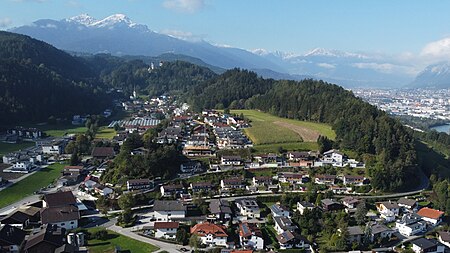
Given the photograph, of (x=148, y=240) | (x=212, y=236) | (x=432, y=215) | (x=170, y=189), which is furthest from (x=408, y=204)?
(x=148, y=240)

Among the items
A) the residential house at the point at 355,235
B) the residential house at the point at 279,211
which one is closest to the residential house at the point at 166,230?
the residential house at the point at 279,211

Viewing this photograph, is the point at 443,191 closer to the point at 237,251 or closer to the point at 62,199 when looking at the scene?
the point at 237,251

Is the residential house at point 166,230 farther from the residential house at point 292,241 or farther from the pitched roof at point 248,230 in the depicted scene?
the residential house at point 292,241

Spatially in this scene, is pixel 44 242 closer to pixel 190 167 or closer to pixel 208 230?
pixel 208 230

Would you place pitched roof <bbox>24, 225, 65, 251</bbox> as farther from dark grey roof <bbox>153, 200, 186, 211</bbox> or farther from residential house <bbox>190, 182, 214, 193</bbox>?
residential house <bbox>190, 182, 214, 193</bbox>

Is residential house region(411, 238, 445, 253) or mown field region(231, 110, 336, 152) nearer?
residential house region(411, 238, 445, 253)

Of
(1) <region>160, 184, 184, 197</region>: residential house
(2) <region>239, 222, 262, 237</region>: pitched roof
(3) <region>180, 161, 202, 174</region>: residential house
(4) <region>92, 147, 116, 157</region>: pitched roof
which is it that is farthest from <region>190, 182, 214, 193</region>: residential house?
(4) <region>92, 147, 116, 157</region>: pitched roof

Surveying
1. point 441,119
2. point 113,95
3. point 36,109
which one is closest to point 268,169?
point 36,109
